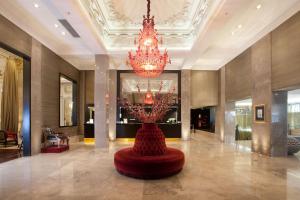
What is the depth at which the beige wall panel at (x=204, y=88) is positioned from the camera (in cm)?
1357

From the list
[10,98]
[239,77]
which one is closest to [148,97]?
[239,77]

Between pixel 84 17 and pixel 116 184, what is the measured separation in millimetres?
4762

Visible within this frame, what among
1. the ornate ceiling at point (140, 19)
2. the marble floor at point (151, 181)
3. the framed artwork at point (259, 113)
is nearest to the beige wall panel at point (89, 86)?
the ornate ceiling at point (140, 19)

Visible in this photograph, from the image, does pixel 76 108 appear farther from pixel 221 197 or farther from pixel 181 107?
pixel 221 197

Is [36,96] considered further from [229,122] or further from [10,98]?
[229,122]

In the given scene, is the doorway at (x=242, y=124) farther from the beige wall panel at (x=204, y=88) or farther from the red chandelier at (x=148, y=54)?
the red chandelier at (x=148, y=54)

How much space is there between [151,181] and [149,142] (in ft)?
2.95

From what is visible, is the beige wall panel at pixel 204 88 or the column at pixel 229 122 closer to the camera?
the column at pixel 229 122

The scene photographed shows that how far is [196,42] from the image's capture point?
809 cm

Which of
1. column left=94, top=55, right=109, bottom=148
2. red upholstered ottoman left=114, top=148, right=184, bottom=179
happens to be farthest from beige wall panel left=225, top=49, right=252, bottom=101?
column left=94, top=55, right=109, bottom=148

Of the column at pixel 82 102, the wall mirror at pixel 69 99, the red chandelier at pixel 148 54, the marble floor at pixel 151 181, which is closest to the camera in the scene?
the marble floor at pixel 151 181

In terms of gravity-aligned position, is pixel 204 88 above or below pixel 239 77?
below

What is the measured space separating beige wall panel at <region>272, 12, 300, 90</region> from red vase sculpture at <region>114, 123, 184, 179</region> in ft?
14.2

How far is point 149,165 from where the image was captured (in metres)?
4.77
